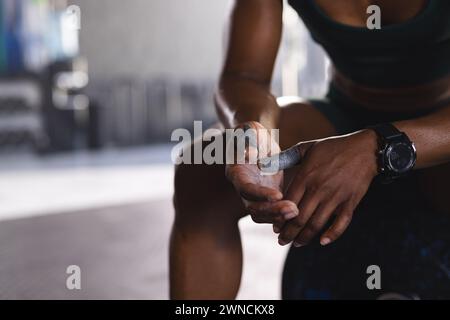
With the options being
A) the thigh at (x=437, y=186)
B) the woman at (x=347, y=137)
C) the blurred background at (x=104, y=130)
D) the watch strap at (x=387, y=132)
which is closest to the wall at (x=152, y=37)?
the blurred background at (x=104, y=130)

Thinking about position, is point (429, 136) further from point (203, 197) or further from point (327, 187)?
point (203, 197)

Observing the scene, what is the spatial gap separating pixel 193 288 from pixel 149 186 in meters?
1.92

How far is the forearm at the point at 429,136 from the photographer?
0.61 metres

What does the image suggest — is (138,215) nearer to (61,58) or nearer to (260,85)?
(260,85)

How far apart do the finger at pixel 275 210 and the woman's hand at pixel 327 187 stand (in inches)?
0.7

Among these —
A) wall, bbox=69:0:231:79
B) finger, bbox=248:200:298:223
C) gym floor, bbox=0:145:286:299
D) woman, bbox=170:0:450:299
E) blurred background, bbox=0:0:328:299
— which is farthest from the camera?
wall, bbox=69:0:231:79

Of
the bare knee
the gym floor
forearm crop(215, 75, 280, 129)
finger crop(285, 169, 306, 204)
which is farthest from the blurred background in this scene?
finger crop(285, 169, 306, 204)

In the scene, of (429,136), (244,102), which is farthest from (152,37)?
(429,136)

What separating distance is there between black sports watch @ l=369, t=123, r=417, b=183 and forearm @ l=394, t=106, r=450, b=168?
0.01 meters

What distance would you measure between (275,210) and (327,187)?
7 cm

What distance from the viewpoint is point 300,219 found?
1.77ft

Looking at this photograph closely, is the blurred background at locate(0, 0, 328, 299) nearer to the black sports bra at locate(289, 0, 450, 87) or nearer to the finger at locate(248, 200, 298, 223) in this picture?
the black sports bra at locate(289, 0, 450, 87)

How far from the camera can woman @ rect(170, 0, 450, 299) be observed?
0.61 metres
